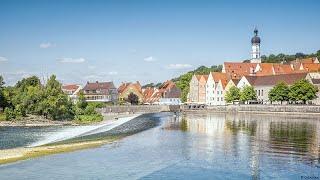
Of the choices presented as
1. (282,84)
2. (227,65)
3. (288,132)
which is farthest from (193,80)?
→ (288,132)

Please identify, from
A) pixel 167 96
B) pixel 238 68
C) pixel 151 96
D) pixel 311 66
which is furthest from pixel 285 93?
pixel 151 96

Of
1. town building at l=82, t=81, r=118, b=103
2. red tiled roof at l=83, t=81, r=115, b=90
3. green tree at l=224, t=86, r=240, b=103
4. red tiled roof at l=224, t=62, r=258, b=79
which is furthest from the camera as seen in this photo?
red tiled roof at l=83, t=81, r=115, b=90

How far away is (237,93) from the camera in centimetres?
13925

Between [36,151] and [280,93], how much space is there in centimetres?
8685

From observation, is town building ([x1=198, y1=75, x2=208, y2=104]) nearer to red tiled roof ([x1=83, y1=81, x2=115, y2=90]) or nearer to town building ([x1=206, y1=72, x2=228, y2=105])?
town building ([x1=206, y1=72, x2=228, y2=105])

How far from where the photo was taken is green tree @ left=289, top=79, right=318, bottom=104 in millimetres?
114500

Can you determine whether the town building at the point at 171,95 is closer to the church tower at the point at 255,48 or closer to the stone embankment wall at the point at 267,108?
the church tower at the point at 255,48

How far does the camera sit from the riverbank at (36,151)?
136 ft

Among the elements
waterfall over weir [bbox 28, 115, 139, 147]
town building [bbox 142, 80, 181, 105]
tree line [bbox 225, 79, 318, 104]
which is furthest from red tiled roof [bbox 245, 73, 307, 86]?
waterfall over weir [bbox 28, 115, 139, 147]

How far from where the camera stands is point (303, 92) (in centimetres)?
11512

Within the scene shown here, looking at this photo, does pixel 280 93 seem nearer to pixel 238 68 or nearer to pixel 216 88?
pixel 216 88

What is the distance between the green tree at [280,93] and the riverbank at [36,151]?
76.2 m

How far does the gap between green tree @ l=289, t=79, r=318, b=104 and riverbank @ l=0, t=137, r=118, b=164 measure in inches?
2853

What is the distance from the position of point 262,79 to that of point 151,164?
10964cm
